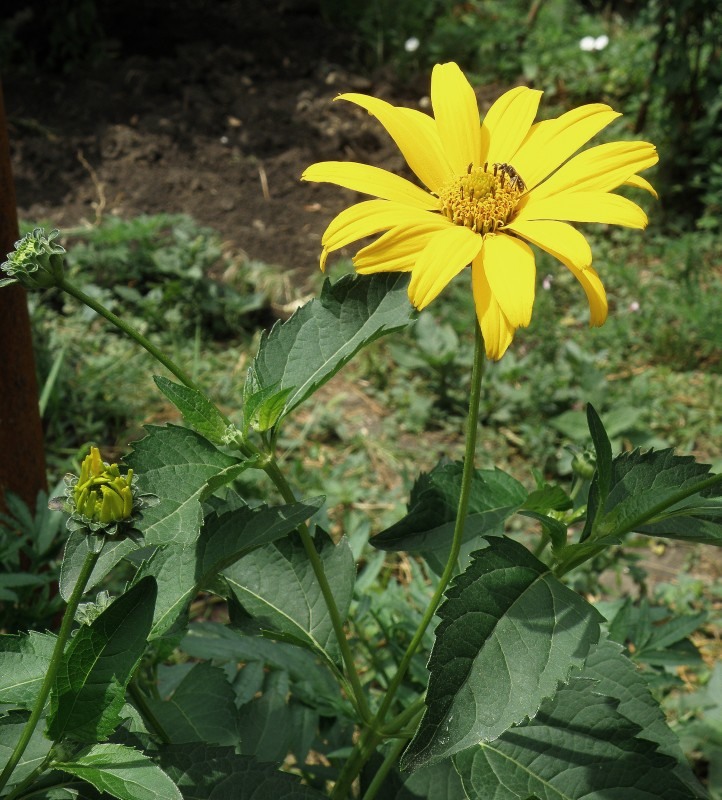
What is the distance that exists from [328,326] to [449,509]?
263mm

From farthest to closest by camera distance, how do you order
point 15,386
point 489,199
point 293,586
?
1. point 15,386
2. point 293,586
3. point 489,199

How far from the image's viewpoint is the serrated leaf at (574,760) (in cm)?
105

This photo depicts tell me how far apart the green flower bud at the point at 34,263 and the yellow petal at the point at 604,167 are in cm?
55

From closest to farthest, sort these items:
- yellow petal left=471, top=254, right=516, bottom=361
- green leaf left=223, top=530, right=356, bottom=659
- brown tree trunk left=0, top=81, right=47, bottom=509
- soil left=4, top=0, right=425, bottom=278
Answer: yellow petal left=471, top=254, right=516, bottom=361 → green leaf left=223, top=530, right=356, bottom=659 → brown tree trunk left=0, top=81, right=47, bottom=509 → soil left=4, top=0, right=425, bottom=278

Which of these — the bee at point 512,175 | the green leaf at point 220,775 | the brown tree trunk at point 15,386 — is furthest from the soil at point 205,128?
the green leaf at point 220,775

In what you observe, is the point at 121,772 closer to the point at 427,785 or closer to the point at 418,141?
the point at 427,785

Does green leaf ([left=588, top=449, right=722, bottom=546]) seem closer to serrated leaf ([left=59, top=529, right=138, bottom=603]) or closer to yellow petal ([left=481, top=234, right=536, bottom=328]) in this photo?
yellow petal ([left=481, top=234, right=536, bottom=328])

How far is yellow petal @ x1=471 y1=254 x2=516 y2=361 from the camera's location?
2.90 ft

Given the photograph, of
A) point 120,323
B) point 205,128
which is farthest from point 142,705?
point 205,128

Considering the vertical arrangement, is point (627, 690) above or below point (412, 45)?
below

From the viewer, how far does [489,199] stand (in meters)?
1.01

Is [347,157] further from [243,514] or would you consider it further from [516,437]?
[243,514]

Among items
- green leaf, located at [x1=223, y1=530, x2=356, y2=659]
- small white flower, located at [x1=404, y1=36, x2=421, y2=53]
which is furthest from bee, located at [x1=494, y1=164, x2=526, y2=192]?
small white flower, located at [x1=404, y1=36, x2=421, y2=53]

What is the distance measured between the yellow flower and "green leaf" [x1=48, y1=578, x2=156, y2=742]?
0.42 metres
